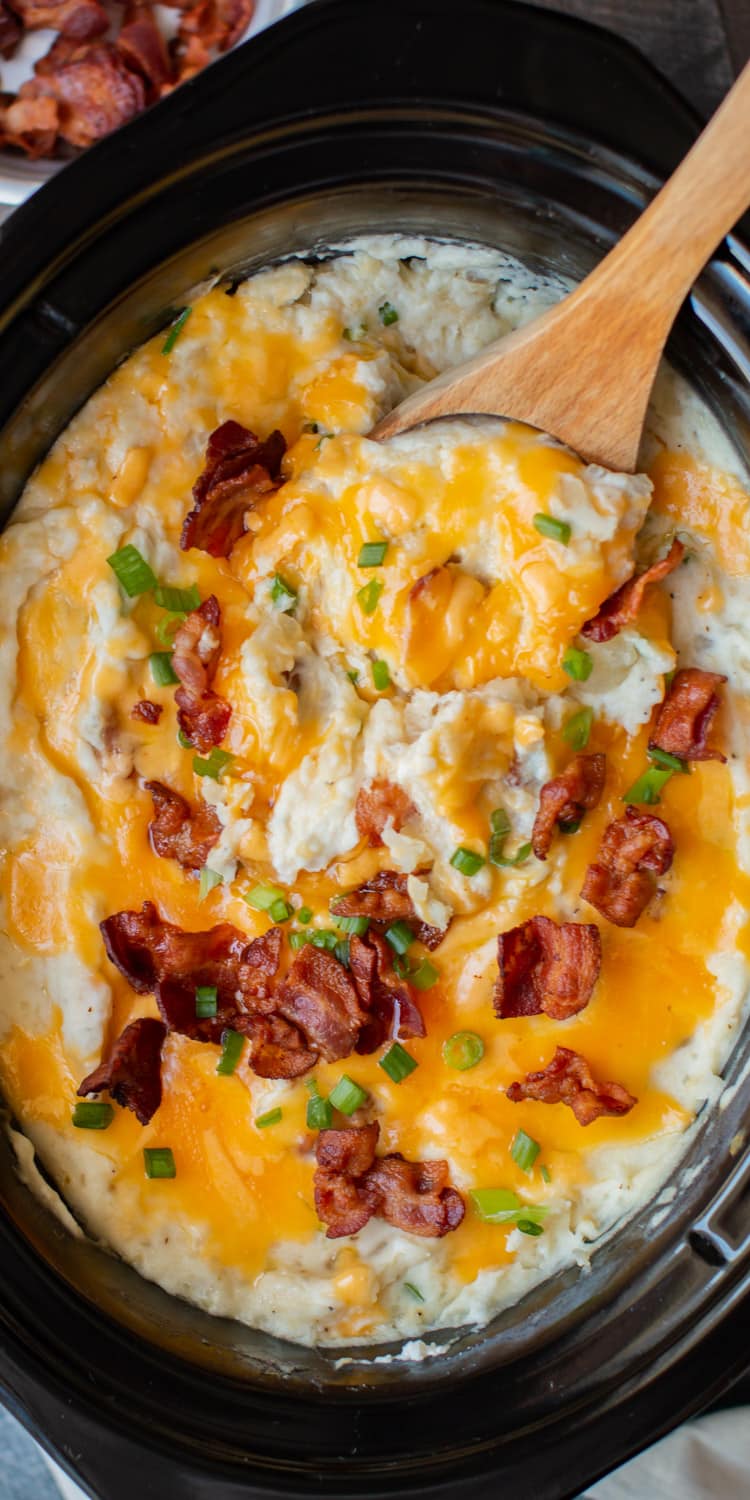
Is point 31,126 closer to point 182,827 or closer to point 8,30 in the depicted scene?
point 8,30

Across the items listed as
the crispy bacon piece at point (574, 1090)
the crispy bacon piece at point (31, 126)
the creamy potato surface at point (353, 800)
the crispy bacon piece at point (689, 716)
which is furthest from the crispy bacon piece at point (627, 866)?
the crispy bacon piece at point (31, 126)

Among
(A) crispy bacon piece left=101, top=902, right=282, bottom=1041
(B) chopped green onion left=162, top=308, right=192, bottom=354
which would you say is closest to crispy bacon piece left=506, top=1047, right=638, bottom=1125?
(A) crispy bacon piece left=101, top=902, right=282, bottom=1041

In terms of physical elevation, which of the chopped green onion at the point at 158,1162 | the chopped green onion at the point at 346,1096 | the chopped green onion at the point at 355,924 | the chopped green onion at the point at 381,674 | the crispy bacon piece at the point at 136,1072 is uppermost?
the chopped green onion at the point at 381,674

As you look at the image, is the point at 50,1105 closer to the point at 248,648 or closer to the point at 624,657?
the point at 248,648

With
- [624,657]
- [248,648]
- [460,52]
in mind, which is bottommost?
[248,648]

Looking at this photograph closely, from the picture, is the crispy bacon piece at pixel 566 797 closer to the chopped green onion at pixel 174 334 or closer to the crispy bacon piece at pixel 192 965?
the crispy bacon piece at pixel 192 965

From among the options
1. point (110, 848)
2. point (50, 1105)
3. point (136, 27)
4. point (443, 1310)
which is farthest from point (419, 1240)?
point (136, 27)

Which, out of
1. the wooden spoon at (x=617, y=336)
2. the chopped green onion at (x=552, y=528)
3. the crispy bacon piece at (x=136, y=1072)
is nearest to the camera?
the wooden spoon at (x=617, y=336)
